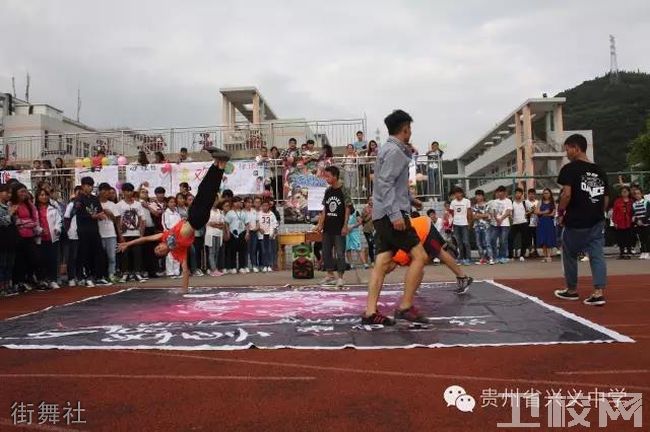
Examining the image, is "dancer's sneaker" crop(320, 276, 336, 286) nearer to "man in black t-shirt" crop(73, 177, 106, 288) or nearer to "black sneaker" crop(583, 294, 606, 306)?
"black sneaker" crop(583, 294, 606, 306)

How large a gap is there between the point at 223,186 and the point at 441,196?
5985mm

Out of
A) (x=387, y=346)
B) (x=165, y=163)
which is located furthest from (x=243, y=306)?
(x=165, y=163)

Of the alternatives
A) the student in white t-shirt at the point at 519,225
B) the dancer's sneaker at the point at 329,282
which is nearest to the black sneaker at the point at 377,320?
the dancer's sneaker at the point at 329,282

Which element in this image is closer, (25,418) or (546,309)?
(25,418)

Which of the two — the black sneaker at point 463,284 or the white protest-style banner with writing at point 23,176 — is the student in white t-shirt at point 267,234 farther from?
the white protest-style banner with writing at point 23,176

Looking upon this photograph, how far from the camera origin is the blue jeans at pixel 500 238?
13.2m

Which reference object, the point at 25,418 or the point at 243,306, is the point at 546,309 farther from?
the point at 25,418

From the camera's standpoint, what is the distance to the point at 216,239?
12336mm

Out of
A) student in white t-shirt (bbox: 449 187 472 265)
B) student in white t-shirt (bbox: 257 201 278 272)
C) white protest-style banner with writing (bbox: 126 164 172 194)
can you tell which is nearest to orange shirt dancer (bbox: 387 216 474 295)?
student in white t-shirt (bbox: 449 187 472 265)

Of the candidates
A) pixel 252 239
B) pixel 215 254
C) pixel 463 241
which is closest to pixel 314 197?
pixel 252 239

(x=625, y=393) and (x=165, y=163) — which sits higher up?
(x=165, y=163)

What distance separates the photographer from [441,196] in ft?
49.8

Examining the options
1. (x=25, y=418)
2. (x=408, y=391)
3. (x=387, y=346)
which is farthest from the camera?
(x=387, y=346)

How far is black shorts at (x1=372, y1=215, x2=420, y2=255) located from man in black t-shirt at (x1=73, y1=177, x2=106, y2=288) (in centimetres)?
670
